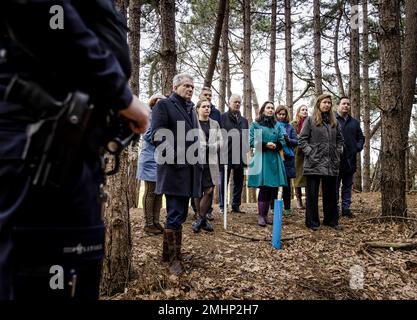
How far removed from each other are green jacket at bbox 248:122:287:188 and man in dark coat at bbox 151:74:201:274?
247 centimetres

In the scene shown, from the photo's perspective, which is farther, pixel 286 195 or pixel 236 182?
pixel 286 195

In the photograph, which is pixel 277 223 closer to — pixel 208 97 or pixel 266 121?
pixel 266 121

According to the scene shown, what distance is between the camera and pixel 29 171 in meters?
1.23

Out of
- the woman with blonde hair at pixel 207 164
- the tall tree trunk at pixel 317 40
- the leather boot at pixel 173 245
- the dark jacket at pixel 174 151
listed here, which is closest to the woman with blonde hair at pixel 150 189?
the woman with blonde hair at pixel 207 164

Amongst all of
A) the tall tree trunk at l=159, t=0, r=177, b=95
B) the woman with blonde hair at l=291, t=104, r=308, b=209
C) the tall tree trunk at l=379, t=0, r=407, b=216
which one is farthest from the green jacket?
the tall tree trunk at l=159, t=0, r=177, b=95

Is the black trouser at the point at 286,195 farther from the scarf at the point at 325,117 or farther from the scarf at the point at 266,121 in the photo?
the scarf at the point at 325,117

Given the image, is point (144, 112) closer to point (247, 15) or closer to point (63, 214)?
point (63, 214)

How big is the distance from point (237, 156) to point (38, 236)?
239 inches

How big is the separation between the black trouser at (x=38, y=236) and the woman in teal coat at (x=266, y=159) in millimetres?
5485

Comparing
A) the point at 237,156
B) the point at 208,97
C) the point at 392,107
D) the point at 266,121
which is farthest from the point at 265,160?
the point at 392,107

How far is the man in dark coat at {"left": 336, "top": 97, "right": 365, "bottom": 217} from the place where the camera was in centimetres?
747

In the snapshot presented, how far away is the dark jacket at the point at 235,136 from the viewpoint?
23.5ft

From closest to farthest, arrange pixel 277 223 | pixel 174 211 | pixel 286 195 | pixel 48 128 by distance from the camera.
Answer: pixel 48 128 → pixel 174 211 → pixel 277 223 → pixel 286 195
